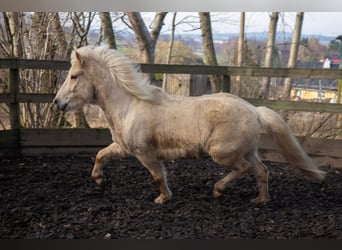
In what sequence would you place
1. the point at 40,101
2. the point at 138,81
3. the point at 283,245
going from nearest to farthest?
the point at 283,245 < the point at 138,81 < the point at 40,101

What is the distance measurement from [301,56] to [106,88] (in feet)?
4.39

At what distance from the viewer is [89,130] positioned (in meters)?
3.32

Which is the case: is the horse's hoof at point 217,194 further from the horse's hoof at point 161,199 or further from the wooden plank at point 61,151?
the wooden plank at point 61,151

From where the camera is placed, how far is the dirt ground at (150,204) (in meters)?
2.76

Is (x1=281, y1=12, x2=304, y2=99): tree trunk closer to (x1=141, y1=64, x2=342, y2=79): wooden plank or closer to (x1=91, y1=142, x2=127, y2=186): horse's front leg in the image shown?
(x1=141, y1=64, x2=342, y2=79): wooden plank

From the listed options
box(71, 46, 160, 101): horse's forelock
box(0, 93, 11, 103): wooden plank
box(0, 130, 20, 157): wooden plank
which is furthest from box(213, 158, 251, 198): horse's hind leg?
box(0, 93, 11, 103): wooden plank

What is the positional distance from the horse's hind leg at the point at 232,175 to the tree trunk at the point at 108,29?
1.06m

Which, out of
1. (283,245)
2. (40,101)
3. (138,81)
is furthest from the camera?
(40,101)

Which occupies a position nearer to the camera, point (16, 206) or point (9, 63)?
point (16, 206)

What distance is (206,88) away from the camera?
3.38 meters

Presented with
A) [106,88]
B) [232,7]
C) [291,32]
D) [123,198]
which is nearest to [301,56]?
[291,32]

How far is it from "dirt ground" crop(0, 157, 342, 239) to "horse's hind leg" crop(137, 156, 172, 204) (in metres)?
0.06

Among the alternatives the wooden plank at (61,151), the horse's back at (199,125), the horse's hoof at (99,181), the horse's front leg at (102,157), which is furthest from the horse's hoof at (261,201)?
the wooden plank at (61,151)

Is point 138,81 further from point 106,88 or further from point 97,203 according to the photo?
point 97,203
